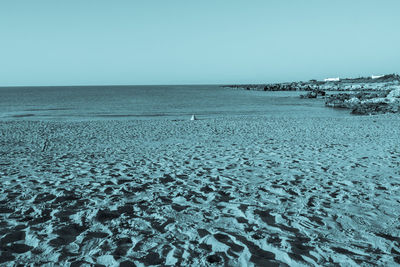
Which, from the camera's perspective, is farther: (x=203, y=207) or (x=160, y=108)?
(x=160, y=108)

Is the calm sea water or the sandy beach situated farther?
the calm sea water

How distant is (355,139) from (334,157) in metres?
3.88

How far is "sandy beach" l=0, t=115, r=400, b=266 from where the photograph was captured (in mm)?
3629

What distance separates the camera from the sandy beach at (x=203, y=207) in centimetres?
363

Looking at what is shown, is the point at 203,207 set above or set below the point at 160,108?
above

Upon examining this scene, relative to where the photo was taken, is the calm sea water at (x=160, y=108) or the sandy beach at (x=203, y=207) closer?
the sandy beach at (x=203, y=207)

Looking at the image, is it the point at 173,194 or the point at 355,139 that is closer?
the point at 173,194

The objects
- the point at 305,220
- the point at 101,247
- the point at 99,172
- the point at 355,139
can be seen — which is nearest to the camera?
the point at 101,247

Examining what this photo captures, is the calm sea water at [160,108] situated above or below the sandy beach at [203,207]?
below

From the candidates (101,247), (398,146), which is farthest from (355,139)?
(101,247)

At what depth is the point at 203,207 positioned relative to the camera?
5.05 m

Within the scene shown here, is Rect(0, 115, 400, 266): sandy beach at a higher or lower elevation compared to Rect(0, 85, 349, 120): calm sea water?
higher

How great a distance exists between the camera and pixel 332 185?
6.11 m

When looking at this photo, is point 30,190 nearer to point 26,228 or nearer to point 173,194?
point 26,228
